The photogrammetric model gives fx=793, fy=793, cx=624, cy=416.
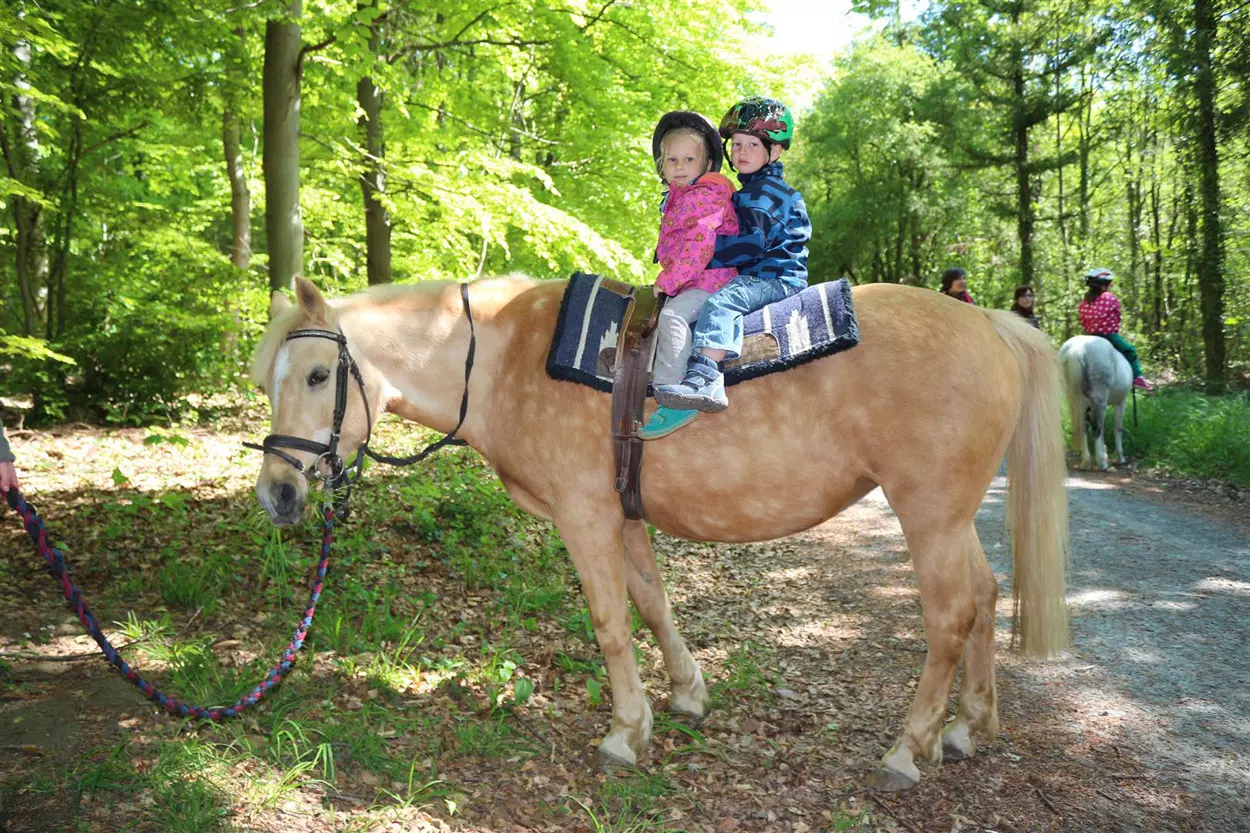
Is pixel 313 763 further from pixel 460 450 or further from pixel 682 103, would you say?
pixel 682 103

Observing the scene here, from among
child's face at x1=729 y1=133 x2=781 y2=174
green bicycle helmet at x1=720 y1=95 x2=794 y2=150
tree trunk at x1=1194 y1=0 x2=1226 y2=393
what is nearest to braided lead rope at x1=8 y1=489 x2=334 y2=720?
child's face at x1=729 y1=133 x2=781 y2=174

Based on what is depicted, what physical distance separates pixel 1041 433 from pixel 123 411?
30.6 feet

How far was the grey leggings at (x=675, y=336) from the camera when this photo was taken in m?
3.42

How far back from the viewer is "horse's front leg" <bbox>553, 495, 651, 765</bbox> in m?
→ 3.67

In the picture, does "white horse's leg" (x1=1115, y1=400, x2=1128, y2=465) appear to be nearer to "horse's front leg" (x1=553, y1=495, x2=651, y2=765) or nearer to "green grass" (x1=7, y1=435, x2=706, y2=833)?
"green grass" (x1=7, y1=435, x2=706, y2=833)

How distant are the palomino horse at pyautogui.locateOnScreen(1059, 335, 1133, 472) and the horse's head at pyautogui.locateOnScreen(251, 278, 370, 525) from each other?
982cm

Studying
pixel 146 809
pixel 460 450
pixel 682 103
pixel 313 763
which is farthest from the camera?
pixel 682 103

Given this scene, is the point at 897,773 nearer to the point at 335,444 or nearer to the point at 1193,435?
the point at 335,444

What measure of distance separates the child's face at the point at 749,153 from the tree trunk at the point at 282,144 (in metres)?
5.72

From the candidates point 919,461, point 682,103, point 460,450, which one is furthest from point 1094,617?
point 682,103

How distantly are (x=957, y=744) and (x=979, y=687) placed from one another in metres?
0.29

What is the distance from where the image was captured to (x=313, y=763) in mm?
3195

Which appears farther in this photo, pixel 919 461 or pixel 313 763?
pixel 919 461

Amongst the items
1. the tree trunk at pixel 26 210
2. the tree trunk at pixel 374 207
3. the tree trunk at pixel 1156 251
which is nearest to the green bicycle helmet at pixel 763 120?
the tree trunk at pixel 26 210
